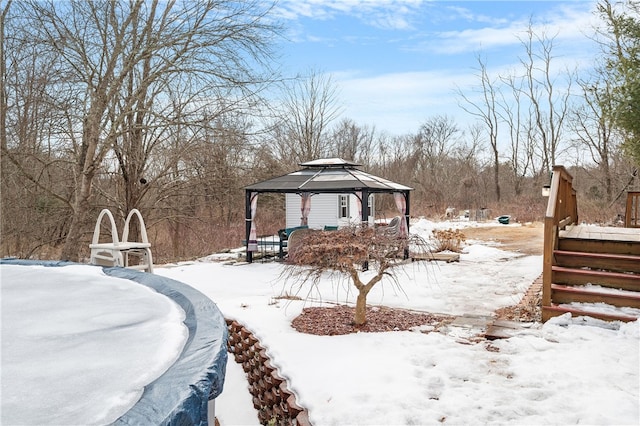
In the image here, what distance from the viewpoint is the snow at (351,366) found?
181 cm

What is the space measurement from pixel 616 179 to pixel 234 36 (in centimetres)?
1544

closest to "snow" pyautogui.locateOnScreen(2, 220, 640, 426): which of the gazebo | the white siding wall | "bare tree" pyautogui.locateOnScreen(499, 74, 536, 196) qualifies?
the gazebo

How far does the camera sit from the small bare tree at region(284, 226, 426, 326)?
3.87 m

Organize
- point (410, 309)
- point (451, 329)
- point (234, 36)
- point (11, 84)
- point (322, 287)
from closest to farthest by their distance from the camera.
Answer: point (451, 329), point (410, 309), point (322, 287), point (11, 84), point (234, 36)

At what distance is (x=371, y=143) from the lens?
80.3 feet

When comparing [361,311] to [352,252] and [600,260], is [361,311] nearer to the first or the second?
[352,252]

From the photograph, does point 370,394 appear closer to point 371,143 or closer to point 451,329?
point 451,329

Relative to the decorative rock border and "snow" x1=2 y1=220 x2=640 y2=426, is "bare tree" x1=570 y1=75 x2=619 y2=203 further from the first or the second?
the decorative rock border

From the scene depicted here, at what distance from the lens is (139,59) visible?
7.34 metres

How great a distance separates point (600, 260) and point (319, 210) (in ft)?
33.8

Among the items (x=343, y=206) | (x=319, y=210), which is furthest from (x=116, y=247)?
(x=343, y=206)

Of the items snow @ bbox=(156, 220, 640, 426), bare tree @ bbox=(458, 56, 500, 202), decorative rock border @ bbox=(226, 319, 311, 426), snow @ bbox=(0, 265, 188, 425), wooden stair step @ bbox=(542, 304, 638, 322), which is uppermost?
bare tree @ bbox=(458, 56, 500, 202)

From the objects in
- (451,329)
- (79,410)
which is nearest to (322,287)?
(451,329)

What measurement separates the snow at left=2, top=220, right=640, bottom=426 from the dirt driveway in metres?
7.14
